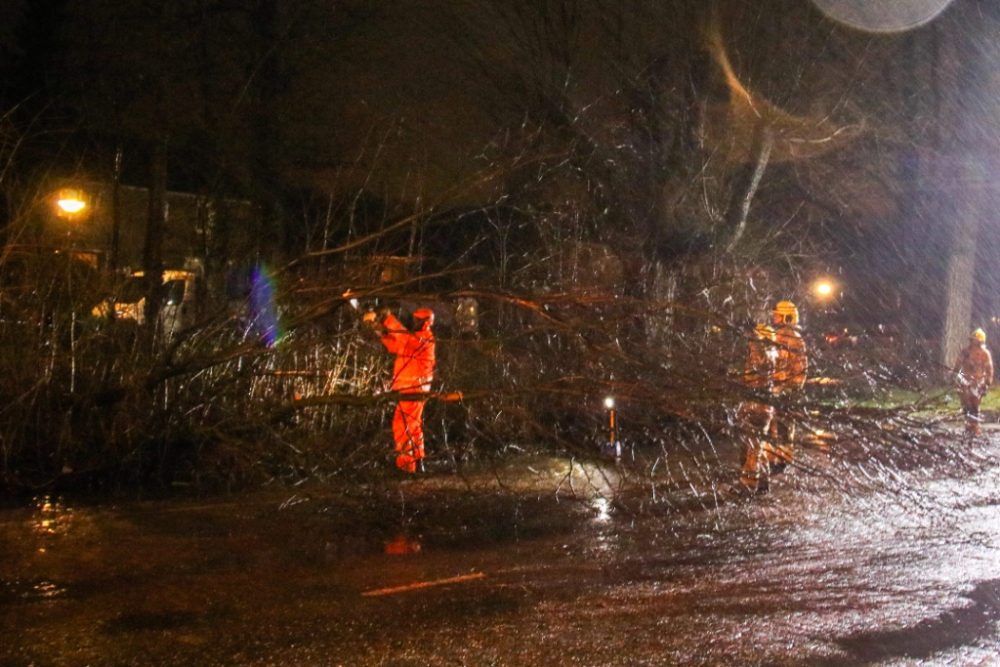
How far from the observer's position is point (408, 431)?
9.53 m

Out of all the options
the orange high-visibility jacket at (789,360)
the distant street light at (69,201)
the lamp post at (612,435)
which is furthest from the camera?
the distant street light at (69,201)

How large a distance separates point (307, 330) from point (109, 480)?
216 centimetres

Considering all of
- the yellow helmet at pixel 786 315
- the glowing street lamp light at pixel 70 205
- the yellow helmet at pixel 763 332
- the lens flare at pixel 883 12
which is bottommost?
the yellow helmet at pixel 763 332

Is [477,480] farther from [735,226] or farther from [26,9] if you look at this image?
[26,9]

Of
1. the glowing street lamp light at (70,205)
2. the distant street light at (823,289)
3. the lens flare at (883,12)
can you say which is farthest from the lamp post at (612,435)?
the distant street light at (823,289)

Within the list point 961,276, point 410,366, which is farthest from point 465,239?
point 961,276

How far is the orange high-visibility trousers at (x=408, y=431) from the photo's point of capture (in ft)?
30.7

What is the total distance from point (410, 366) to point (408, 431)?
2.09 ft

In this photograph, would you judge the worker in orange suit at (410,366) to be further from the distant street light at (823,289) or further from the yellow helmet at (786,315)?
the distant street light at (823,289)

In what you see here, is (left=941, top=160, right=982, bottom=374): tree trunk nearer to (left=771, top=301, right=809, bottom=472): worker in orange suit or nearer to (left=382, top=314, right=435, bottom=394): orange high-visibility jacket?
(left=771, top=301, right=809, bottom=472): worker in orange suit

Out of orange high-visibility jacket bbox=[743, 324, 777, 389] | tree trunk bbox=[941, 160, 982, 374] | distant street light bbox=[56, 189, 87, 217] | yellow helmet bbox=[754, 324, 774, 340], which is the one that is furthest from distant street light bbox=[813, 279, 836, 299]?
distant street light bbox=[56, 189, 87, 217]

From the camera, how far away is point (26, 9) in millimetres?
15688

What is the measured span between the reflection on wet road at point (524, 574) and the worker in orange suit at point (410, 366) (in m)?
0.40

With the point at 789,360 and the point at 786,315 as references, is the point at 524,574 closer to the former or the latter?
the point at 789,360
